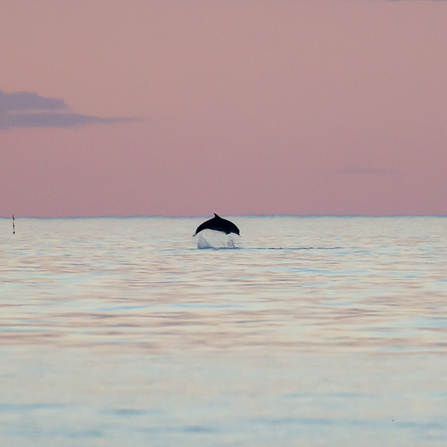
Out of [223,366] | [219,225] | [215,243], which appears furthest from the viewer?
[215,243]

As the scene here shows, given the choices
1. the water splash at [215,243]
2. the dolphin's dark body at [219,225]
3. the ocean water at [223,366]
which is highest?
the dolphin's dark body at [219,225]

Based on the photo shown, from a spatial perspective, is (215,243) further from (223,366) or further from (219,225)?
(223,366)

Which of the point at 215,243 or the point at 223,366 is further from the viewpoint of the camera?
the point at 215,243

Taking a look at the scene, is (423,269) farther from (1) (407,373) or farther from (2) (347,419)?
(2) (347,419)

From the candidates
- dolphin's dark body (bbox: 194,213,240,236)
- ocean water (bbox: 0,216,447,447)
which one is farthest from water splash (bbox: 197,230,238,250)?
ocean water (bbox: 0,216,447,447)

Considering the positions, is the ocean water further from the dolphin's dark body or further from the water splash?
the water splash

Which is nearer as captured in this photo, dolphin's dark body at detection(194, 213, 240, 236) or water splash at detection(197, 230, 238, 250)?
dolphin's dark body at detection(194, 213, 240, 236)

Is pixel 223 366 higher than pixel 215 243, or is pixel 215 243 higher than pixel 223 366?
pixel 223 366

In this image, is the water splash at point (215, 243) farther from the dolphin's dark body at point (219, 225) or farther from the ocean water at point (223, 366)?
the ocean water at point (223, 366)

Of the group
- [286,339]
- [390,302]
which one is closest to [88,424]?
[286,339]

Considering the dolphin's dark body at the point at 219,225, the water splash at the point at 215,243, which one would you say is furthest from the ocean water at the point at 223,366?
the water splash at the point at 215,243

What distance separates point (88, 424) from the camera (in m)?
10.7

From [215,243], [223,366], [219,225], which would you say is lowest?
[215,243]

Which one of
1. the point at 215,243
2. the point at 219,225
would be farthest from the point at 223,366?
the point at 215,243
